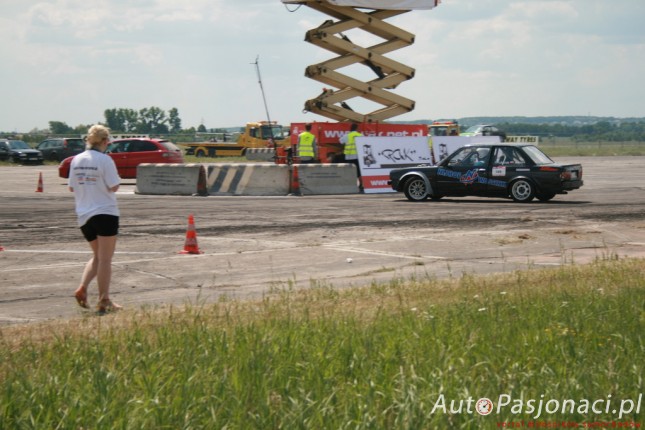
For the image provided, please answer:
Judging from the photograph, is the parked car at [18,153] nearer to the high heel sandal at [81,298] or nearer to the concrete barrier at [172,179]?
the concrete barrier at [172,179]

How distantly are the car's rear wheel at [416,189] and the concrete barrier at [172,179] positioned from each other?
249 inches

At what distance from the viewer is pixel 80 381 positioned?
6227 mm

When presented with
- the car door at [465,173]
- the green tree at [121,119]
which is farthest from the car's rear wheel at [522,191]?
the green tree at [121,119]

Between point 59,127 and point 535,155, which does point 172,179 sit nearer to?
point 535,155

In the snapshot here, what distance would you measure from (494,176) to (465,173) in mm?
740

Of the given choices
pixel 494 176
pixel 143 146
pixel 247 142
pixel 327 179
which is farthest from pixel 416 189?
pixel 247 142

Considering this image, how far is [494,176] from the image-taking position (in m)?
23.6

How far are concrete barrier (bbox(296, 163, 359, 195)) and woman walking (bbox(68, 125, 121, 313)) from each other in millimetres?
17348

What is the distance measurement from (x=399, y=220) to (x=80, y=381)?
42.8 ft

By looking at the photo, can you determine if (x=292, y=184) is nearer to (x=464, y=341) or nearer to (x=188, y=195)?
(x=188, y=195)

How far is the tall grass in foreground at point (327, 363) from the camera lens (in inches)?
222

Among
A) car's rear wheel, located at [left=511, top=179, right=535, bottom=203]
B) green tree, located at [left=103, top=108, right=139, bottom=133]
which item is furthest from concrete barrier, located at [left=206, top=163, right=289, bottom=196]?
green tree, located at [left=103, top=108, right=139, bottom=133]

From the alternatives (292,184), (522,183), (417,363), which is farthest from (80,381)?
(292,184)

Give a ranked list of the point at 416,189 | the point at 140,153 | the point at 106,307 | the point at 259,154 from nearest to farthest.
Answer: the point at 106,307 < the point at 416,189 < the point at 140,153 < the point at 259,154
